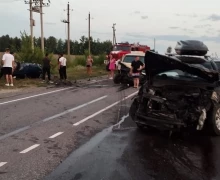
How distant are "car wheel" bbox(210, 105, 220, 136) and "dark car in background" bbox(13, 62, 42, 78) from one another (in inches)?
595

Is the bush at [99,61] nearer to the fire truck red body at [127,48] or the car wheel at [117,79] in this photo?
the fire truck red body at [127,48]

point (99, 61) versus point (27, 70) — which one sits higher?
point (27, 70)

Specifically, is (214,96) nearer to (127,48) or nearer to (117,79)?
(117,79)

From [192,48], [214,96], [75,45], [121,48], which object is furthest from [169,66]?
[75,45]

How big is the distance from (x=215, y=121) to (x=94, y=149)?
2.70m

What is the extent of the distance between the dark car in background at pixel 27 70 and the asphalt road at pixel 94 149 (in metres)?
10.8

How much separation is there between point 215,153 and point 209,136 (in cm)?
137

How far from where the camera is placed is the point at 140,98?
8070 mm

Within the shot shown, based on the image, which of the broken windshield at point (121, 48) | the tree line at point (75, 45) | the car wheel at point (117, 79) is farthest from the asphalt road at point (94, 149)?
the tree line at point (75, 45)

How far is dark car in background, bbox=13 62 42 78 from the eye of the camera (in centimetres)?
2103

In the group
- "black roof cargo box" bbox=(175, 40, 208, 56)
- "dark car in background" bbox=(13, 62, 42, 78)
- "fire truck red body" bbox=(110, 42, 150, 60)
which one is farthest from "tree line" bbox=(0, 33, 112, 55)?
"black roof cargo box" bbox=(175, 40, 208, 56)

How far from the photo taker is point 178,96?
7.55 m

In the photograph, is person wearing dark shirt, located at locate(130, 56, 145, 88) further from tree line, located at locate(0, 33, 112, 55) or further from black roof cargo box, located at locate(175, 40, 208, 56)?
tree line, located at locate(0, 33, 112, 55)

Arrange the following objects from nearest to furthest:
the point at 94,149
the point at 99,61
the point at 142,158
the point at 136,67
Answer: the point at 142,158 < the point at 94,149 < the point at 136,67 < the point at 99,61
